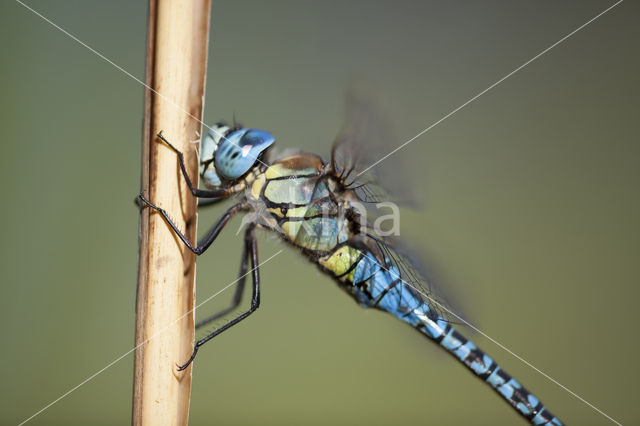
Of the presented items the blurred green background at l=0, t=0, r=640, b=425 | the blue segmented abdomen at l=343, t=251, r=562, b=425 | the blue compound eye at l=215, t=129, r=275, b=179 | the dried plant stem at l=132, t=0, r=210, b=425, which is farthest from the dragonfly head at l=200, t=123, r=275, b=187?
the blurred green background at l=0, t=0, r=640, b=425

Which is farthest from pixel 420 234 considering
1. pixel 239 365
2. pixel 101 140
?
pixel 101 140

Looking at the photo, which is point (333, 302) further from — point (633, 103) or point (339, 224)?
point (633, 103)

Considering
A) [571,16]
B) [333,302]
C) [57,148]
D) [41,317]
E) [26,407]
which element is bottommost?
[26,407]

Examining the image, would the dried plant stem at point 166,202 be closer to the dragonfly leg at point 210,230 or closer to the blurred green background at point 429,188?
the dragonfly leg at point 210,230

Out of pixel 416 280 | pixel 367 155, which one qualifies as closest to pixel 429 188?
pixel 416 280

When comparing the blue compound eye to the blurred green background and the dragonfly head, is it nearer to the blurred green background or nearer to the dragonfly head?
the dragonfly head

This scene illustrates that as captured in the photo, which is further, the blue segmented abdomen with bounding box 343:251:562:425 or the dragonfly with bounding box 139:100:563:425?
the blue segmented abdomen with bounding box 343:251:562:425

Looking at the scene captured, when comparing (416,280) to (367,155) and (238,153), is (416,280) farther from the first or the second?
(238,153)
